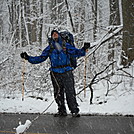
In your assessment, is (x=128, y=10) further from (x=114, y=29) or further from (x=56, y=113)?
(x=56, y=113)

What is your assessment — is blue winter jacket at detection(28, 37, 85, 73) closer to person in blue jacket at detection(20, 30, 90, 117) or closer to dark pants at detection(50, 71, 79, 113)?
person in blue jacket at detection(20, 30, 90, 117)

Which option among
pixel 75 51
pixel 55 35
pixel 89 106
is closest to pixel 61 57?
pixel 75 51

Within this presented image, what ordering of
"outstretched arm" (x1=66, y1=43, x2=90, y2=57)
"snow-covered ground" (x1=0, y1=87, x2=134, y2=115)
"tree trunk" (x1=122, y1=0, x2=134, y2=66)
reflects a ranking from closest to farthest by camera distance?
"outstretched arm" (x1=66, y1=43, x2=90, y2=57) → "snow-covered ground" (x1=0, y1=87, x2=134, y2=115) → "tree trunk" (x1=122, y1=0, x2=134, y2=66)

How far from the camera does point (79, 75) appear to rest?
958cm

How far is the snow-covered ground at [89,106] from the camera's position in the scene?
5.41 m

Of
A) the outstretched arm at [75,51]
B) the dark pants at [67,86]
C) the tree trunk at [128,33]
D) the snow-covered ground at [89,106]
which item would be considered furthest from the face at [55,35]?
the tree trunk at [128,33]

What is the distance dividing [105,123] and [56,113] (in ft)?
4.89

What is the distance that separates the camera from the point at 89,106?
6.03m

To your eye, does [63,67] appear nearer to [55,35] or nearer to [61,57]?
[61,57]

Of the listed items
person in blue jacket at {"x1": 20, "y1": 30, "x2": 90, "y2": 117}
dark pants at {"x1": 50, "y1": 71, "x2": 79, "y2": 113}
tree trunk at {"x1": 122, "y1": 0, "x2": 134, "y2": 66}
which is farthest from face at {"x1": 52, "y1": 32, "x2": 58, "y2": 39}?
tree trunk at {"x1": 122, "y1": 0, "x2": 134, "y2": 66}

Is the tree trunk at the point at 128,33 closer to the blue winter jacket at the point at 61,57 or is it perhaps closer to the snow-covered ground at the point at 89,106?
the snow-covered ground at the point at 89,106

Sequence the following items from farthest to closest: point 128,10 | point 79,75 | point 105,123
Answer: point 79,75 → point 128,10 → point 105,123

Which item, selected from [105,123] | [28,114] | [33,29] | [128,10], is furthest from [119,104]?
[33,29]

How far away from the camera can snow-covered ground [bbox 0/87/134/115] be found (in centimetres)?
→ 541
